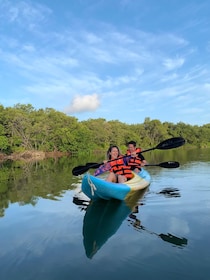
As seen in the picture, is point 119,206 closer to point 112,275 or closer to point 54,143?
point 112,275

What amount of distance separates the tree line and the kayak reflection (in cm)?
3882

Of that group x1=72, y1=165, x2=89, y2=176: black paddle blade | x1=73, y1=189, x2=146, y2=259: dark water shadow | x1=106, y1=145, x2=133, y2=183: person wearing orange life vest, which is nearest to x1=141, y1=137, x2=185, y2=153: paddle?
x1=106, y1=145, x2=133, y2=183: person wearing orange life vest

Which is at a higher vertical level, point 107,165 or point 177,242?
point 107,165

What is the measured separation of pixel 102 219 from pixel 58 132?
4707 cm

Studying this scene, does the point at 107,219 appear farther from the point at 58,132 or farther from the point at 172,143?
the point at 58,132

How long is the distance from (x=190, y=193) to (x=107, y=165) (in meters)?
2.46

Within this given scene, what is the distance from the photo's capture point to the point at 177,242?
4.61 m

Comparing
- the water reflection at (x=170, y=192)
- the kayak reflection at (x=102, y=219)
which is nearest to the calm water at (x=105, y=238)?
the kayak reflection at (x=102, y=219)

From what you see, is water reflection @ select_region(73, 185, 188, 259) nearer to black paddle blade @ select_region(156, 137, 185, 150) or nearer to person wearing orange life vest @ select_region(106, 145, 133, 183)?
person wearing orange life vest @ select_region(106, 145, 133, 183)

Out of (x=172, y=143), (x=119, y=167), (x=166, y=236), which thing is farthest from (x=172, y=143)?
(x=166, y=236)

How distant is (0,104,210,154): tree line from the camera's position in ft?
154

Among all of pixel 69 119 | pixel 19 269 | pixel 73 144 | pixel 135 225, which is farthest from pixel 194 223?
pixel 69 119

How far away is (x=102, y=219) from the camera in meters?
6.18

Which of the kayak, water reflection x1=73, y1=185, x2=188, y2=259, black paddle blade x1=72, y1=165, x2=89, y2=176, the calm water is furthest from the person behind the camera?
black paddle blade x1=72, y1=165, x2=89, y2=176
